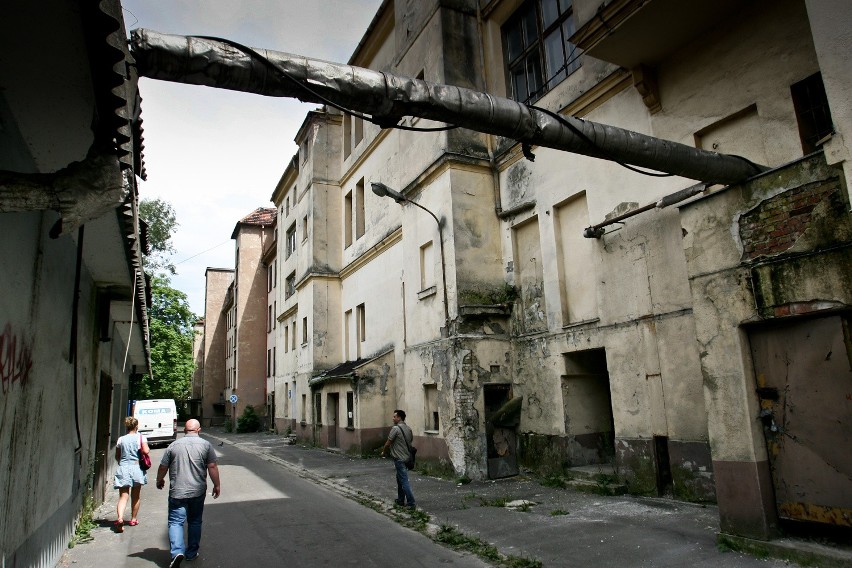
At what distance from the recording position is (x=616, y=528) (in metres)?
7.51

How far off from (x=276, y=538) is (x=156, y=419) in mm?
18830

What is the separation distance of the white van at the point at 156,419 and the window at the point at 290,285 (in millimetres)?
8003

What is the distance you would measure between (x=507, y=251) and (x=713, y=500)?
702 centimetres

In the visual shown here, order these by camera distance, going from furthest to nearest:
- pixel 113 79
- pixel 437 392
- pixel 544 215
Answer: pixel 437 392 → pixel 544 215 → pixel 113 79

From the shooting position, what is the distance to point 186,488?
6594 mm

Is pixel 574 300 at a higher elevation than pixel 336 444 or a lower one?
higher

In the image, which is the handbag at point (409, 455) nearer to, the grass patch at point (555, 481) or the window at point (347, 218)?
the grass patch at point (555, 481)

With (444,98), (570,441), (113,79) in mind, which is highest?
(444,98)

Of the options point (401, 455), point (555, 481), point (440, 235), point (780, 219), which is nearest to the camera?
point (780, 219)

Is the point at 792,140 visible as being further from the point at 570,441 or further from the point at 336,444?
the point at 336,444

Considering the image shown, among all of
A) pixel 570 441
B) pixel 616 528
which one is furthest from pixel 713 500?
pixel 570 441

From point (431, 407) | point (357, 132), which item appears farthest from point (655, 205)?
point (357, 132)

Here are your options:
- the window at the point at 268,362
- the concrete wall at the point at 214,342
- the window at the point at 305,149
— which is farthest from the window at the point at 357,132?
the concrete wall at the point at 214,342

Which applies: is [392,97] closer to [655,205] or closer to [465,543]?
[465,543]
